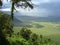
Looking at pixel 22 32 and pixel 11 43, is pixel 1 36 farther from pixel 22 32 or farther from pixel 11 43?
pixel 22 32

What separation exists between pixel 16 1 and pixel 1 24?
20.6 ft

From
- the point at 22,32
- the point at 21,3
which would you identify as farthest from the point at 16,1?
the point at 22,32

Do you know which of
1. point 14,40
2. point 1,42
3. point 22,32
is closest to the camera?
point 1,42

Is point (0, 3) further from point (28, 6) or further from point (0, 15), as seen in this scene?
point (28, 6)

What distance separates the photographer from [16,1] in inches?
1264

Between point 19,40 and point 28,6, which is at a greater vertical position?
point 28,6

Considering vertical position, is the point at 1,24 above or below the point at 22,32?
above

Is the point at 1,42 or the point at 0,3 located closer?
the point at 1,42

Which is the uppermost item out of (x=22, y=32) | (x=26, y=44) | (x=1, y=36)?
(x=1, y=36)

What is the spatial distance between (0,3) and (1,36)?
294 inches

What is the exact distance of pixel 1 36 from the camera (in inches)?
914

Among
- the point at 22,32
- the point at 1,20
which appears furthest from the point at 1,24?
the point at 22,32

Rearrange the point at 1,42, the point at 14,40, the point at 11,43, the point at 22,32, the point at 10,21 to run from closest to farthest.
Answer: the point at 1,42, the point at 11,43, the point at 14,40, the point at 10,21, the point at 22,32

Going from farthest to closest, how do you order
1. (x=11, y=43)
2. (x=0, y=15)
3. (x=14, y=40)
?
(x=0, y=15), (x=14, y=40), (x=11, y=43)
